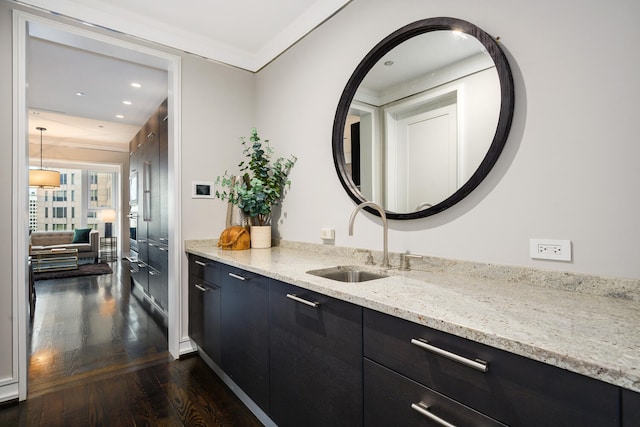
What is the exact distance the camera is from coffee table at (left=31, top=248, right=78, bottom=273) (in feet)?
19.2

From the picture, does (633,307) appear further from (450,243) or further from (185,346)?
(185,346)

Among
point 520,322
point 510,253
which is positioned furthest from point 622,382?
point 510,253

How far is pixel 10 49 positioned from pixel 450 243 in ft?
Result: 9.15

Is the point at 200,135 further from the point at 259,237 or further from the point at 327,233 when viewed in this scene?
the point at 327,233

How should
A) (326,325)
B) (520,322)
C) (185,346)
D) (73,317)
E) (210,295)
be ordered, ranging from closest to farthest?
(520,322)
(326,325)
(210,295)
(185,346)
(73,317)

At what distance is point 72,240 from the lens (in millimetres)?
6965

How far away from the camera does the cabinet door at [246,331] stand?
1.63 metres

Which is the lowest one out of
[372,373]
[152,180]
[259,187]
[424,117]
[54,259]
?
[54,259]

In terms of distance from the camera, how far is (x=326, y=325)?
1.24 metres

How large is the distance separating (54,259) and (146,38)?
217 inches

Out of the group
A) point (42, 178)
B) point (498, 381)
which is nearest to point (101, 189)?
point (42, 178)

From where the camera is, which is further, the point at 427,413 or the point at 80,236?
the point at 80,236

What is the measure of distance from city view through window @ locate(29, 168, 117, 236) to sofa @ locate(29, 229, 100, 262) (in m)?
0.71

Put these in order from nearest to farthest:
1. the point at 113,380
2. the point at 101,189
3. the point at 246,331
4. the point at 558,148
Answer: the point at 558,148 → the point at 246,331 → the point at 113,380 → the point at 101,189
